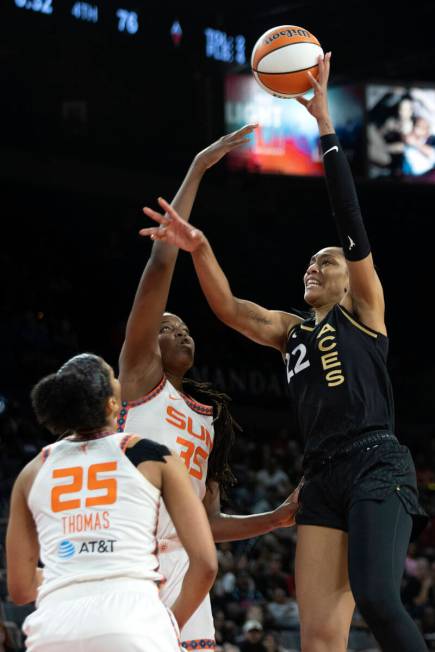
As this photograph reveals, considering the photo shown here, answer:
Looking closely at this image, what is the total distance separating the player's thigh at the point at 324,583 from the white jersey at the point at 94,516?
1051mm

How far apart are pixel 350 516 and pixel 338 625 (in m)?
0.44

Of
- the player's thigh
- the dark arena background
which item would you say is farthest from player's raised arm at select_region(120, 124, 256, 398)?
the dark arena background

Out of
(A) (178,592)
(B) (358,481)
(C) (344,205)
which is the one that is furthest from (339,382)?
(A) (178,592)

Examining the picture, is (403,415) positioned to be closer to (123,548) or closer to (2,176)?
(2,176)

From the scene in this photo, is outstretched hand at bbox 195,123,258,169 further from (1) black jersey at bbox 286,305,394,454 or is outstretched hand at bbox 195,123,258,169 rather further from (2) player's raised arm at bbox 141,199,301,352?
(1) black jersey at bbox 286,305,394,454

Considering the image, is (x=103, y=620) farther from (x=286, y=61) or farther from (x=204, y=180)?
(x=204, y=180)

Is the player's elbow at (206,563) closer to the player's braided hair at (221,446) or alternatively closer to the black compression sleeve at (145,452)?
the black compression sleeve at (145,452)

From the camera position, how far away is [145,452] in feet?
10.5

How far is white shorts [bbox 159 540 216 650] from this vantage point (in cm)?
445

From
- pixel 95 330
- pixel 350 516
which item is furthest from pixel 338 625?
pixel 95 330

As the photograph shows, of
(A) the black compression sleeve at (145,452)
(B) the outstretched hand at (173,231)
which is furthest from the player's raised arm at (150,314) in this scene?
(A) the black compression sleeve at (145,452)

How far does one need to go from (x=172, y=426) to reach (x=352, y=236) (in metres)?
1.20

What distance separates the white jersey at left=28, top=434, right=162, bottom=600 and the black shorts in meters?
1.09

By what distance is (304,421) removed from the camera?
4.26 meters
